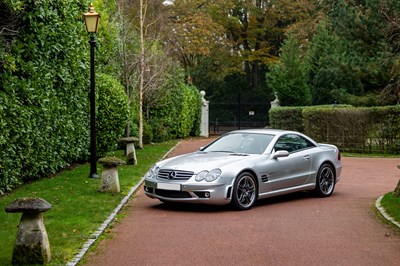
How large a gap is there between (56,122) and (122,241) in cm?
781

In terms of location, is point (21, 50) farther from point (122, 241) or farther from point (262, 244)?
point (262, 244)

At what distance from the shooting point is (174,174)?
11.9m

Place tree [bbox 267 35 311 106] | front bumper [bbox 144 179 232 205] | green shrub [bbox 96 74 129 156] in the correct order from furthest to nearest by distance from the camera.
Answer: tree [bbox 267 35 311 106] → green shrub [bbox 96 74 129 156] → front bumper [bbox 144 179 232 205]

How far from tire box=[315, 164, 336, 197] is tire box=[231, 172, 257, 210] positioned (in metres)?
2.24

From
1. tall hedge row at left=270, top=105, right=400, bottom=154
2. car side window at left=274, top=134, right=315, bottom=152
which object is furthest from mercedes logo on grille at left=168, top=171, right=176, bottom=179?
tall hedge row at left=270, top=105, right=400, bottom=154

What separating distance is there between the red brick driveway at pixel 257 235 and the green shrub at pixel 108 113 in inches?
296

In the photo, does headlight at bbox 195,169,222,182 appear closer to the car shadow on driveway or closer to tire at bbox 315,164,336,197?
the car shadow on driveway

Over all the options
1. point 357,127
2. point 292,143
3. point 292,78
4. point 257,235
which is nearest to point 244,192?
point 292,143

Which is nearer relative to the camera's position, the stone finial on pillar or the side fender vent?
the stone finial on pillar

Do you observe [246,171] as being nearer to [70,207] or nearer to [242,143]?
[242,143]

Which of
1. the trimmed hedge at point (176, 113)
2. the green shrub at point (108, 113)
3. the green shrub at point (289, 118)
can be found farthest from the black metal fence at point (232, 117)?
the green shrub at point (108, 113)

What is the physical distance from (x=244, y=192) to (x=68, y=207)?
313 centimetres

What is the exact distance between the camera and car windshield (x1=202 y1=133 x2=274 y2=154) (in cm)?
1300

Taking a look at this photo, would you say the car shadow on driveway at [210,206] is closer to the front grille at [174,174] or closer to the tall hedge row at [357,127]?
the front grille at [174,174]
